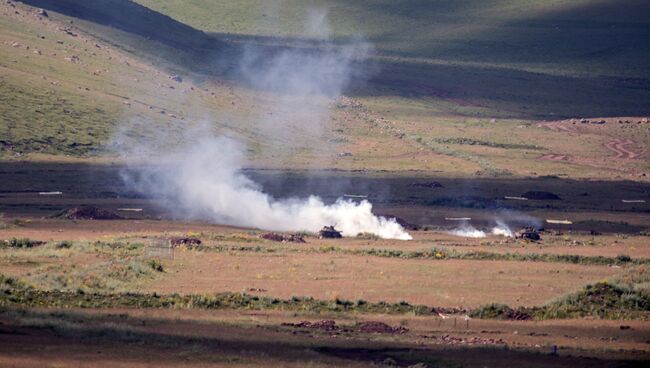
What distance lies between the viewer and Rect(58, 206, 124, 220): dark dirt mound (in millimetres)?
64562

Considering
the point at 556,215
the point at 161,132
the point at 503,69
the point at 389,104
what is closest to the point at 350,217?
the point at 556,215

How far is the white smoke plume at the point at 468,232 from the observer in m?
64.2

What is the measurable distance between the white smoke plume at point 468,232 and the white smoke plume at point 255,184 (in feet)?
11.0

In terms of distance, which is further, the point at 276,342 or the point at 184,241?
the point at 184,241

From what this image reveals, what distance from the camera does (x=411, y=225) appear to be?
221ft

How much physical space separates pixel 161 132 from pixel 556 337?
251ft

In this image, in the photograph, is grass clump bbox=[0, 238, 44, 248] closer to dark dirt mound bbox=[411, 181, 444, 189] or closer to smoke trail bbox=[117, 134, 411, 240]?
smoke trail bbox=[117, 134, 411, 240]

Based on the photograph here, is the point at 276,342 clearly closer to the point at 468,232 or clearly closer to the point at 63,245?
the point at 63,245

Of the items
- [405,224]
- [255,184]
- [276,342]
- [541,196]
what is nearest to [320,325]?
[276,342]

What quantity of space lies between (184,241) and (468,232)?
18.1 metres

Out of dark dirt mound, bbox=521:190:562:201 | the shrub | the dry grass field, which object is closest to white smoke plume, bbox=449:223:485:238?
the dry grass field

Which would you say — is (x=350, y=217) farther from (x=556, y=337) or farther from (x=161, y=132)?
(x=161, y=132)

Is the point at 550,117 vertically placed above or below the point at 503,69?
below

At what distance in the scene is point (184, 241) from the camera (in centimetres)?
5550
